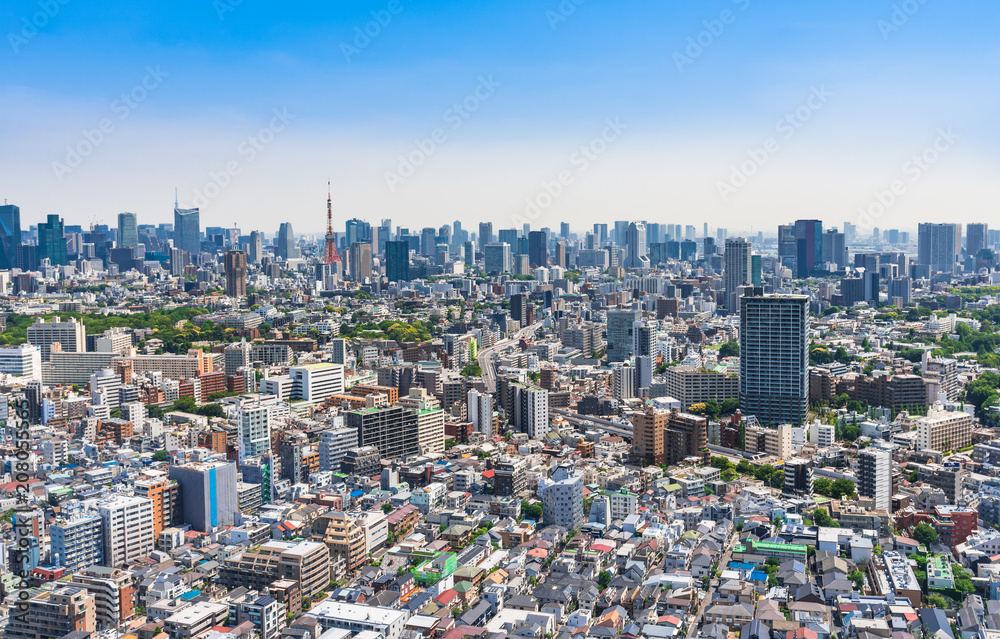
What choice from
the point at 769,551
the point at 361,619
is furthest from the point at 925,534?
the point at 361,619

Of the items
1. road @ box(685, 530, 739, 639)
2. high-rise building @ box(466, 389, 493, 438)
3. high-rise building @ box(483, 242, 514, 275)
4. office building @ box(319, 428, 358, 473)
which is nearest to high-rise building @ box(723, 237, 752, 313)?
high-rise building @ box(483, 242, 514, 275)

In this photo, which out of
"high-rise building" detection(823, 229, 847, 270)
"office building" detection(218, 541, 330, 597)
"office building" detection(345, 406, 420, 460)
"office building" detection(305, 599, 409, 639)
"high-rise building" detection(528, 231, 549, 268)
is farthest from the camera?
"high-rise building" detection(528, 231, 549, 268)

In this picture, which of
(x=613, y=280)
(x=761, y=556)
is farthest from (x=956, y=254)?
(x=761, y=556)

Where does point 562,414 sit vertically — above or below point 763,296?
below

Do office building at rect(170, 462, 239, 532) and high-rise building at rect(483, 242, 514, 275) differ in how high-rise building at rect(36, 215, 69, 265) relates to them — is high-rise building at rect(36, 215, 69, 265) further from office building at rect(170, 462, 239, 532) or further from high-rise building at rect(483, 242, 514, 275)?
office building at rect(170, 462, 239, 532)

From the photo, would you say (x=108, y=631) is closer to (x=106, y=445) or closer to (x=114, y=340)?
(x=106, y=445)

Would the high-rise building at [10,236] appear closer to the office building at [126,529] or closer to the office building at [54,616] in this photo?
the office building at [126,529]

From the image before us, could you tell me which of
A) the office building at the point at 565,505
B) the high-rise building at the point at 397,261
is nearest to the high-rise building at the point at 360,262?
the high-rise building at the point at 397,261
